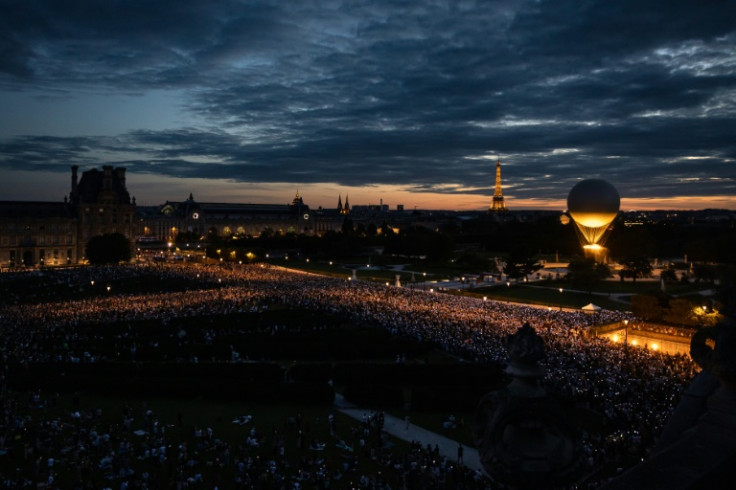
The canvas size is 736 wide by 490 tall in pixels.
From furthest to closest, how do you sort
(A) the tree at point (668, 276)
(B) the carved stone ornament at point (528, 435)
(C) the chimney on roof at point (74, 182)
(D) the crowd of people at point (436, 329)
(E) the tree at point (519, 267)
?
1. (C) the chimney on roof at point (74, 182)
2. (E) the tree at point (519, 267)
3. (A) the tree at point (668, 276)
4. (D) the crowd of people at point (436, 329)
5. (B) the carved stone ornament at point (528, 435)

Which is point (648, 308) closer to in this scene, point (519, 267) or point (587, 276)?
point (587, 276)

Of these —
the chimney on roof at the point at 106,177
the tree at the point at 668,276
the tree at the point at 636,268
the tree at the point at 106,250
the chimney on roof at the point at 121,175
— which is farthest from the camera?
the chimney on roof at the point at 121,175

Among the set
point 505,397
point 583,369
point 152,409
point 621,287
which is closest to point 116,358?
point 152,409

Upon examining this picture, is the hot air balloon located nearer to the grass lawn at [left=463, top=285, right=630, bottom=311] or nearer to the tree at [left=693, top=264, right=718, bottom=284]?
the tree at [left=693, top=264, right=718, bottom=284]

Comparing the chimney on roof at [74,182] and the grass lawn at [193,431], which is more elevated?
the chimney on roof at [74,182]

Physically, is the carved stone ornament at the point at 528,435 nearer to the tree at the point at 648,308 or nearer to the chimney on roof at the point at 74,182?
the tree at the point at 648,308

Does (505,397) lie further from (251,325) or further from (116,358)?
(251,325)

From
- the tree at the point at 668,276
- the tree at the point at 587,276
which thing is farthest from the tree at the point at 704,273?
the tree at the point at 587,276

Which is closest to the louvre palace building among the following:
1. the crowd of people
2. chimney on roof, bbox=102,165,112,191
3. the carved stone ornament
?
chimney on roof, bbox=102,165,112,191
